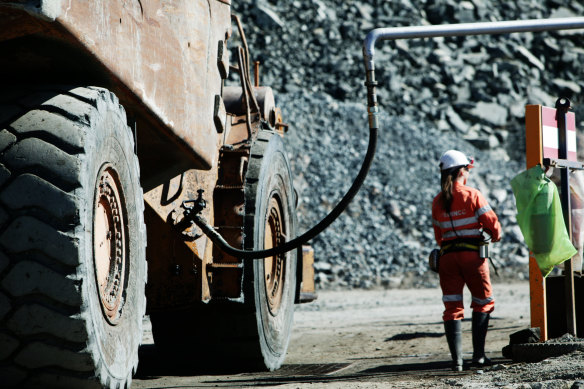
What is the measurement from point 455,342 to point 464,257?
A: 62cm

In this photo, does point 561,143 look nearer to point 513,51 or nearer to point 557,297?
point 557,297

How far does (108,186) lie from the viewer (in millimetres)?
3549

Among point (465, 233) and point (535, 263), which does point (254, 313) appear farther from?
point (535, 263)

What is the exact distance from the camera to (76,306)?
3047mm

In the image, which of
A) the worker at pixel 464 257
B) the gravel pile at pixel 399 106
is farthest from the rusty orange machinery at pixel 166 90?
the gravel pile at pixel 399 106

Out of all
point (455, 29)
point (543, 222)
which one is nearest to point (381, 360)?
point (543, 222)

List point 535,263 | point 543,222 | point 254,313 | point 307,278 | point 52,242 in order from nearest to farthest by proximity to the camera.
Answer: point 52,242 < point 254,313 < point 543,222 < point 535,263 < point 307,278

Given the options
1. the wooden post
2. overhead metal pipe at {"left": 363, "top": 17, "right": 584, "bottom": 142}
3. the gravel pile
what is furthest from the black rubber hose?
the gravel pile

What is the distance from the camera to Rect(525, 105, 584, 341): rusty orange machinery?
6680 mm

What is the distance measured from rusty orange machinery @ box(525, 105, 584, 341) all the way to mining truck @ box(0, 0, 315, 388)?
231 centimetres

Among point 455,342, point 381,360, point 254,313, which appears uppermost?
point 254,313

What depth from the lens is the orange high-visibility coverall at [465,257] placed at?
20.6 feet

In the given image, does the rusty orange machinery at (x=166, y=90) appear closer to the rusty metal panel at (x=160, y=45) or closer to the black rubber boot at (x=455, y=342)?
the rusty metal panel at (x=160, y=45)

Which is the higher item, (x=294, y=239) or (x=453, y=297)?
(x=294, y=239)
